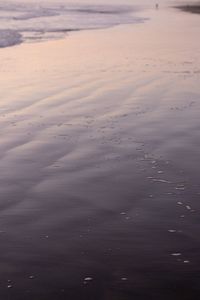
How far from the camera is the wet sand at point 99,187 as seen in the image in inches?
178

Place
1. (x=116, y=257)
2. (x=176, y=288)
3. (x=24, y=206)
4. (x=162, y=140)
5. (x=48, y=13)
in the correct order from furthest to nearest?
1. (x=48, y=13)
2. (x=162, y=140)
3. (x=24, y=206)
4. (x=116, y=257)
5. (x=176, y=288)

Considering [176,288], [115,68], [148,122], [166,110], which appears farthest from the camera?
[115,68]

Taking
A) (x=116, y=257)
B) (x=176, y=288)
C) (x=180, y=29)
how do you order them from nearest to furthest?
(x=176, y=288) → (x=116, y=257) → (x=180, y=29)

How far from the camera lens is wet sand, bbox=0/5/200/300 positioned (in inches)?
178

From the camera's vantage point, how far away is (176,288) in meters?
4.34

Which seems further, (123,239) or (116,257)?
(123,239)

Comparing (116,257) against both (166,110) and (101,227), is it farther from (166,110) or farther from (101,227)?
(166,110)

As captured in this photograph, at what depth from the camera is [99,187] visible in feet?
21.5

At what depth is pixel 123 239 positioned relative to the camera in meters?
5.16

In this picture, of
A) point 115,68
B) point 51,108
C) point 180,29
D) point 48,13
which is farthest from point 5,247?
point 48,13

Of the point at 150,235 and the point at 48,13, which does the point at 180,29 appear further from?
the point at 150,235

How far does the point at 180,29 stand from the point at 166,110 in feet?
63.9

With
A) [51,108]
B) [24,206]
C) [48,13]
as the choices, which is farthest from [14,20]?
[24,206]

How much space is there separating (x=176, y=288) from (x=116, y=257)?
674mm
